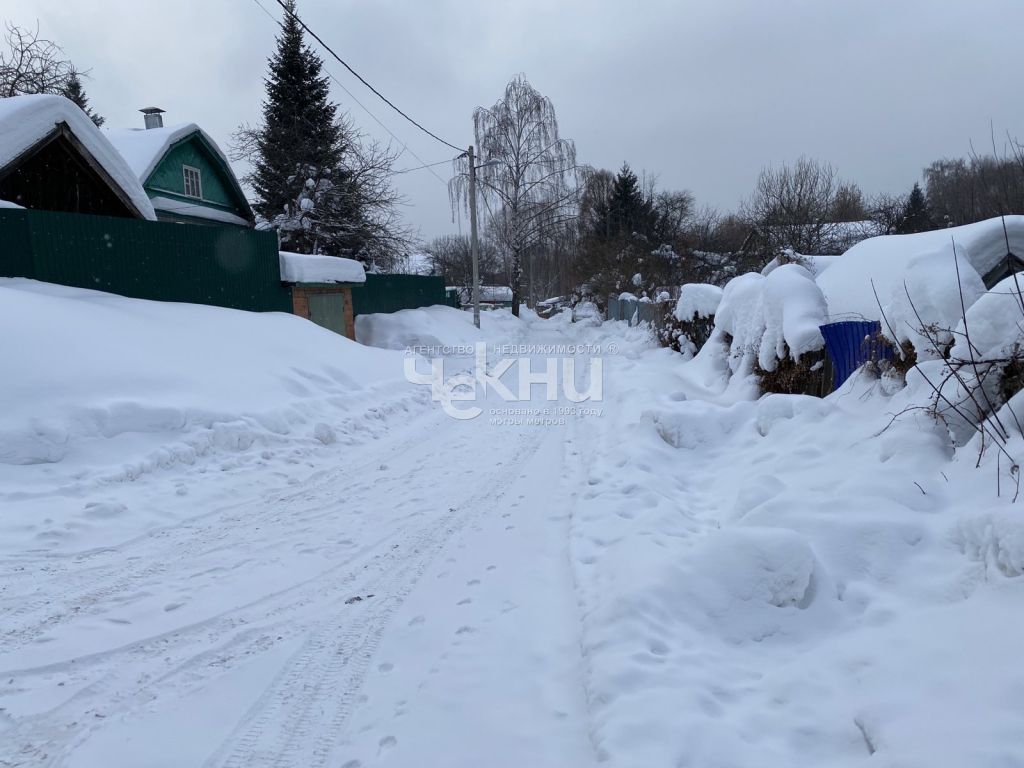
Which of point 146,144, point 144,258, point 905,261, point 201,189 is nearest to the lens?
Answer: point 905,261

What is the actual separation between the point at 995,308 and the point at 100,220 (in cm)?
1154

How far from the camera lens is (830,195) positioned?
1884 centimetres

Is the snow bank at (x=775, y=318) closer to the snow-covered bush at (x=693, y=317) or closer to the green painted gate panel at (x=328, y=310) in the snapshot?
the snow-covered bush at (x=693, y=317)

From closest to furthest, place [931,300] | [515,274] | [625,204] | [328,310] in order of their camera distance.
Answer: [931,300] < [328,310] < [515,274] < [625,204]

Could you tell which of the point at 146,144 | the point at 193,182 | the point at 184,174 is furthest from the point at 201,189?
the point at 146,144

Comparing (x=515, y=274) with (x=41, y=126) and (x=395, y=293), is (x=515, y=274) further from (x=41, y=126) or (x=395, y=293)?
(x=41, y=126)

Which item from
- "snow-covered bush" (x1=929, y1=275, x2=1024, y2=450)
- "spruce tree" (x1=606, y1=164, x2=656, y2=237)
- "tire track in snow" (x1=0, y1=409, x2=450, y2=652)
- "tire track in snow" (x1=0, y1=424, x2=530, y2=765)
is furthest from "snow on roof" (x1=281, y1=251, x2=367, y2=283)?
"spruce tree" (x1=606, y1=164, x2=656, y2=237)

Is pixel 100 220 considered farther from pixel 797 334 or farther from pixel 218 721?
pixel 797 334

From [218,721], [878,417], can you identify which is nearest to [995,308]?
[878,417]

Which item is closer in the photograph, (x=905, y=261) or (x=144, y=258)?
(x=905, y=261)

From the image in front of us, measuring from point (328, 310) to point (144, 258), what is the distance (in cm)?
545

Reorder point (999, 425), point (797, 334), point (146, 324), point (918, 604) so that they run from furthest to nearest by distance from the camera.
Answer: point (146, 324) → point (797, 334) → point (999, 425) → point (918, 604)

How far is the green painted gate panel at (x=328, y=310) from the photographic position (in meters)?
14.7

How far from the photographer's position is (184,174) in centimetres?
1997
